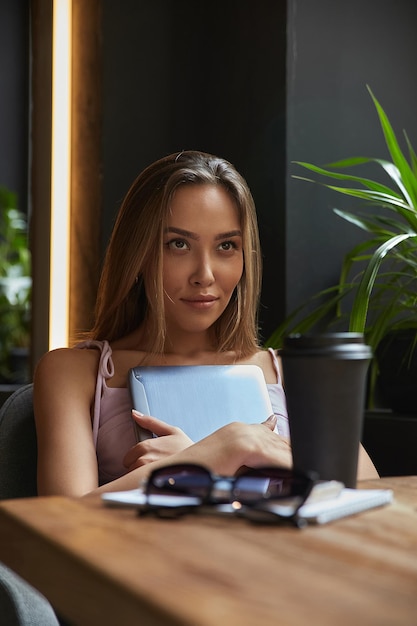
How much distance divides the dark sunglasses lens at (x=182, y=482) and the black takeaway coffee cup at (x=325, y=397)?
13 cm

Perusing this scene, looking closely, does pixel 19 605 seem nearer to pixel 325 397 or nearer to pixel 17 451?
pixel 17 451

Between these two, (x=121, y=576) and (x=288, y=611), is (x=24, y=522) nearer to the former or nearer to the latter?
(x=121, y=576)

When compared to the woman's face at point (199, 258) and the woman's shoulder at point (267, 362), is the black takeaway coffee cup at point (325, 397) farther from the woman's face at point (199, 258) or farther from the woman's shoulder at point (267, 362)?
the woman's shoulder at point (267, 362)

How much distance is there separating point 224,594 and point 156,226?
1.25 m

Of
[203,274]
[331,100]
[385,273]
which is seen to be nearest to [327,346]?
[203,274]

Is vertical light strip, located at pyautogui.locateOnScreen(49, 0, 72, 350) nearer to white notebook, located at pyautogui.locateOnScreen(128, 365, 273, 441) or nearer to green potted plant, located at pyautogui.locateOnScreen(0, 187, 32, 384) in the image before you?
white notebook, located at pyautogui.locateOnScreen(128, 365, 273, 441)

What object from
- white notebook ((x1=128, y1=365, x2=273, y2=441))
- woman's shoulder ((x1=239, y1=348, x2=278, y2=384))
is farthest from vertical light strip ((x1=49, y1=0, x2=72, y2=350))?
white notebook ((x1=128, y1=365, x2=273, y2=441))

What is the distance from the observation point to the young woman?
5.22 ft

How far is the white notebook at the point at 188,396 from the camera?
1.57m

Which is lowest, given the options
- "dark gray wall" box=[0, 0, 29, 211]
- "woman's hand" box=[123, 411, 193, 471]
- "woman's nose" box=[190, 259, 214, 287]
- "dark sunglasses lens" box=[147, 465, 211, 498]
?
"woman's hand" box=[123, 411, 193, 471]

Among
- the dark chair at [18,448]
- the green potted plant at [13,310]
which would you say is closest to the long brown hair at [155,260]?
the dark chair at [18,448]

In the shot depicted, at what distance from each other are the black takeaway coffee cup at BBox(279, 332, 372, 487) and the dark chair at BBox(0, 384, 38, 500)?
79cm

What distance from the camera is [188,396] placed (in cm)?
159

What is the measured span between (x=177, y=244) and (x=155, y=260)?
56 mm
